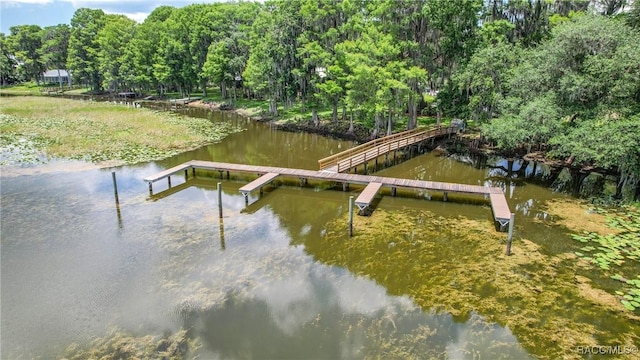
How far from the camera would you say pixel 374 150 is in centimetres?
2427

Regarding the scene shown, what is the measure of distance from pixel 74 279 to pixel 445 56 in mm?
27872

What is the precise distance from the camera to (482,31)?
89.6ft

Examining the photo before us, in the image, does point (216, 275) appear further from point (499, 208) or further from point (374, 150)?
point (374, 150)

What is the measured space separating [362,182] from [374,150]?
16.3 ft

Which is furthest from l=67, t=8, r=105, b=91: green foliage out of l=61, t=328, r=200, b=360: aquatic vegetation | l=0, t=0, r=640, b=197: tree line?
l=61, t=328, r=200, b=360: aquatic vegetation

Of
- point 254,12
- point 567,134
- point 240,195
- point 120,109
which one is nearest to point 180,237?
point 240,195

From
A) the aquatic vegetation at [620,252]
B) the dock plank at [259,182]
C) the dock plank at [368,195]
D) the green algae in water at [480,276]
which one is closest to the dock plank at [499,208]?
the green algae in water at [480,276]

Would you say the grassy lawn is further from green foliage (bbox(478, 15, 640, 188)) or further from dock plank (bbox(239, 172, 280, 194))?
green foliage (bbox(478, 15, 640, 188))

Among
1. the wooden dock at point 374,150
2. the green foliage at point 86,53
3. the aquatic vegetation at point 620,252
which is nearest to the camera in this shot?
the aquatic vegetation at point 620,252

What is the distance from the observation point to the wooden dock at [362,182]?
1703 cm

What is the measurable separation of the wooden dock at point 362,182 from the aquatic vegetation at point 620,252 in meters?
3.03

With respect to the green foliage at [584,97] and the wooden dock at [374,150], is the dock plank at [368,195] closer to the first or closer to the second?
the wooden dock at [374,150]

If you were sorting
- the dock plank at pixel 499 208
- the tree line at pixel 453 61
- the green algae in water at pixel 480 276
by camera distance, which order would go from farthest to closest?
the tree line at pixel 453 61
the dock plank at pixel 499 208
the green algae in water at pixel 480 276

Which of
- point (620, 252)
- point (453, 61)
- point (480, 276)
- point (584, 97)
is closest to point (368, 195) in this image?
point (480, 276)
